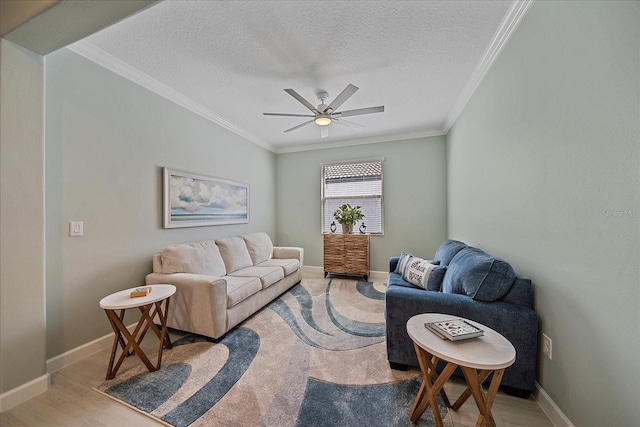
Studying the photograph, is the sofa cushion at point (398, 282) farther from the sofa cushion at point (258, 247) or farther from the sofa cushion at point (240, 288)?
the sofa cushion at point (258, 247)

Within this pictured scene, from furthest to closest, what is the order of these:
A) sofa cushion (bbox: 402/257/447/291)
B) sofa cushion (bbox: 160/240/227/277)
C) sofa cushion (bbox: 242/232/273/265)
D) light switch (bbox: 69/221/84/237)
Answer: sofa cushion (bbox: 242/232/273/265), sofa cushion (bbox: 160/240/227/277), sofa cushion (bbox: 402/257/447/291), light switch (bbox: 69/221/84/237)

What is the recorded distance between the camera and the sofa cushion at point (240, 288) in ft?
7.80

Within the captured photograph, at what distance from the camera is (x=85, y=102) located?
206cm

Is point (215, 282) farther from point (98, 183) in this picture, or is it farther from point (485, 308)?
point (485, 308)

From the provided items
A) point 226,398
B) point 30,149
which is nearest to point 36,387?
point 226,398

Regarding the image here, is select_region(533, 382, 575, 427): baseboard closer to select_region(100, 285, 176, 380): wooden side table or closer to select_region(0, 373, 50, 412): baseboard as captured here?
select_region(100, 285, 176, 380): wooden side table

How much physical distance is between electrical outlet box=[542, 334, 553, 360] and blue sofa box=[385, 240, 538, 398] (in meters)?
0.04

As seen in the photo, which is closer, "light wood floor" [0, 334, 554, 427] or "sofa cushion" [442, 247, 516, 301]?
"light wood floor" [0, 334, 554, 427]

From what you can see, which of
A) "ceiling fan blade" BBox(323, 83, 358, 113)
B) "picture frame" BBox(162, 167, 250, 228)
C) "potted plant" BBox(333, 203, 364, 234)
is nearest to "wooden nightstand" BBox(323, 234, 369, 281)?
"potted plant" BBox(333, 203, 364, 234)

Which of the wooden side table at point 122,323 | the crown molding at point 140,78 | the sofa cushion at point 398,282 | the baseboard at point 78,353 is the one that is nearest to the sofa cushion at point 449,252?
the sofa cushion at point 398,282

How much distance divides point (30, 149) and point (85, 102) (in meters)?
0.71

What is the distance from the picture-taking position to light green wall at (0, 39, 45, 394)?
150cm

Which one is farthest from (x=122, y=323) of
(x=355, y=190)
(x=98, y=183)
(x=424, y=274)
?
(x=355, y=190)

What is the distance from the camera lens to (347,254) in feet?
14.1
